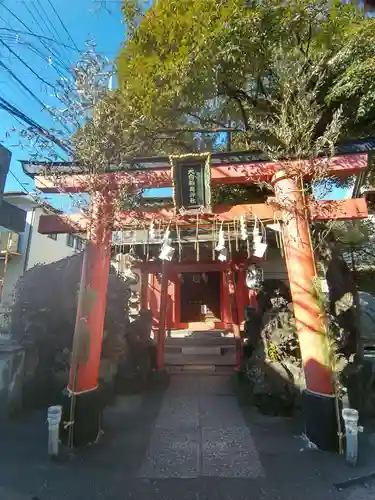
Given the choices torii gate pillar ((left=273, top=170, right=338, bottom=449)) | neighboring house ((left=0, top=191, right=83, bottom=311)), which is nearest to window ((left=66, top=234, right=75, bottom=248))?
neighboring house ((left=0, top=191, right=83, bottom=311))

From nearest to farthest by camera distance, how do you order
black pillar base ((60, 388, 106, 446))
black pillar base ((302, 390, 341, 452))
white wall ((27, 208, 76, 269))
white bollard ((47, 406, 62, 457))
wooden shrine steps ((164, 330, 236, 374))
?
white bollard ((47, 406, 62, 457)) < black pillar base ((302, 390, 341, 452)) < black pillar base ((60, 388, 106, 446)) < wooden shrine steps ((164, 330, 236, 374)) < white wall ((27, 208, 76, 269))

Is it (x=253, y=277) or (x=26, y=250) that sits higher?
(x=26, y=250)

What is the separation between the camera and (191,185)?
5.36 m

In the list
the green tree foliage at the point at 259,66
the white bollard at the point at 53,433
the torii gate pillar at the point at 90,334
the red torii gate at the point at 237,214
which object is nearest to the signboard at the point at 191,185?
the red torii gate at the point at 237,214

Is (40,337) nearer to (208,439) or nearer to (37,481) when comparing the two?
(37,481)

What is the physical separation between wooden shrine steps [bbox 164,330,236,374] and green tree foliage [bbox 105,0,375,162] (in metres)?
6.60

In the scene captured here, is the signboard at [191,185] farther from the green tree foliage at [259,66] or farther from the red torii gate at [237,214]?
the green tree foliage at [259,66]

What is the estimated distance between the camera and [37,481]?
3.80 m

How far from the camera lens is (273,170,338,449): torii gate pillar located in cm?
458

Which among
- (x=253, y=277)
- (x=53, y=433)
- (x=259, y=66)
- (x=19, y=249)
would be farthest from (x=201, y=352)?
(x=19, y=249)

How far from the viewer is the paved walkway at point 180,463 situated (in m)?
3.58

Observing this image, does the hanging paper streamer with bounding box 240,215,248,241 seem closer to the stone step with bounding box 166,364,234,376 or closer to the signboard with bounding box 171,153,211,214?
the signboard with bounding box 171,153,211,214

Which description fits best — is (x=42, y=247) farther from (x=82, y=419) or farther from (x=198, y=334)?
(x=82, y=419)

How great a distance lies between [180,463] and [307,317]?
9.65 feet
